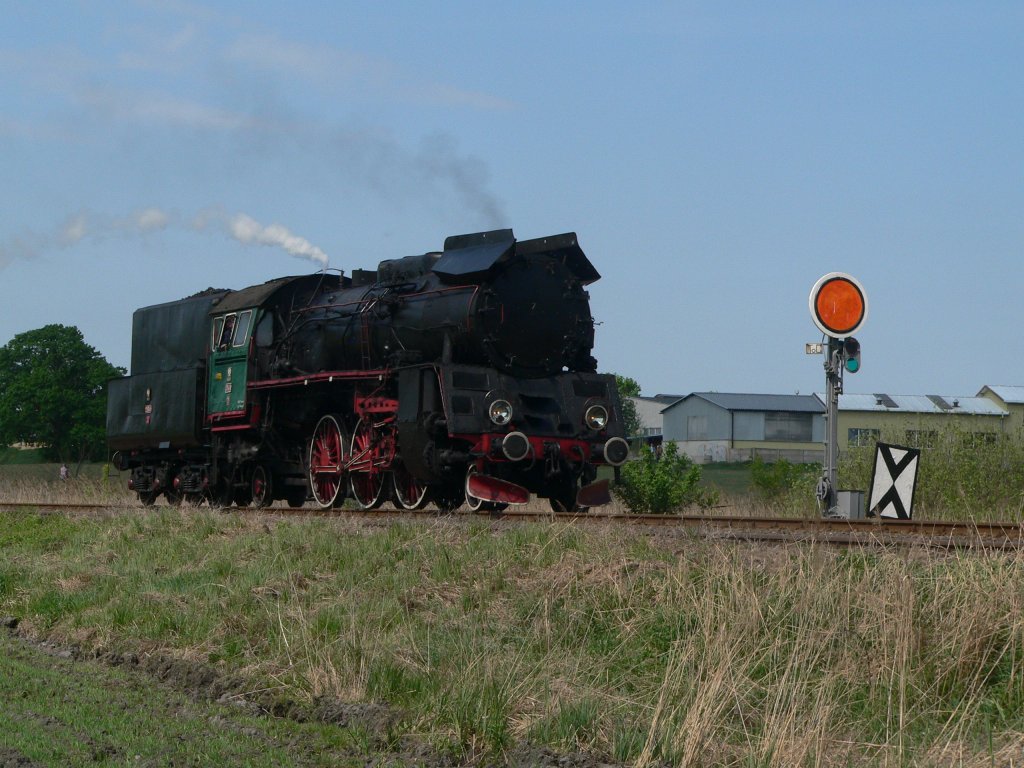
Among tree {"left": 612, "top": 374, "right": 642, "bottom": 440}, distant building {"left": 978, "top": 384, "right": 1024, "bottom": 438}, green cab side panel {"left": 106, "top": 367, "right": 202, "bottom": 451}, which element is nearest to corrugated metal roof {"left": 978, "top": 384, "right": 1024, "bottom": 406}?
distant building {"left": 978, "top": 384, "right": 1024, "bottom": 438}

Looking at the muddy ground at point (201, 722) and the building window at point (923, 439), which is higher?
the building window at point (923, 439)

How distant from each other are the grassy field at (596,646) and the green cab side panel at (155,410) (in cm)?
1029

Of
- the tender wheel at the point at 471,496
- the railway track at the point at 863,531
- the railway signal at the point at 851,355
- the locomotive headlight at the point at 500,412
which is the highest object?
the railway signal at the point at 851,355

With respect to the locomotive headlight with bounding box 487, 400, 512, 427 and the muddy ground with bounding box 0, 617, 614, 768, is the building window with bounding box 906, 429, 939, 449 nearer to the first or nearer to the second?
the locomotive headlight with bounding box 487, 400, 512, 427

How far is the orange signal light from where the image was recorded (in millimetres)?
12148

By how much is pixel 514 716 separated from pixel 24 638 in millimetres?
5336

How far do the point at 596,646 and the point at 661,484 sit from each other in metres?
15.4

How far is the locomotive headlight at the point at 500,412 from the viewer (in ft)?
49.8

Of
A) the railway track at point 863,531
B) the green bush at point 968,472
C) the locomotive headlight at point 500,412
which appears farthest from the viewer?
the green bush at point 968,472

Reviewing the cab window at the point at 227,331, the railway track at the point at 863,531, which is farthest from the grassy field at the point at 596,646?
the cab window at the point at 227,331

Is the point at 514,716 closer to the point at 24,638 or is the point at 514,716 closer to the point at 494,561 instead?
the point at 494,561

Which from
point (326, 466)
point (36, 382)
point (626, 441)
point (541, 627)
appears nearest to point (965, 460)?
point (626, 441)

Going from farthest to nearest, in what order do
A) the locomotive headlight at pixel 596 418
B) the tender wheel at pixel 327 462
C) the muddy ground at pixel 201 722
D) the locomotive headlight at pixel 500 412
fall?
the tender wheel at pixel 327 462 → the locomotive headlight at pixel 596 418 → the locomotive headlight at pixel 500 412 → the muddy ground at pixel 201 722

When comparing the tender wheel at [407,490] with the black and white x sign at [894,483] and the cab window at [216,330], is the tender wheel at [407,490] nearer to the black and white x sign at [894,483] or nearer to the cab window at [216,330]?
the cab window at [216,330]
